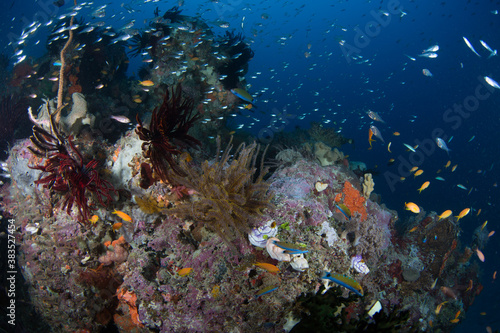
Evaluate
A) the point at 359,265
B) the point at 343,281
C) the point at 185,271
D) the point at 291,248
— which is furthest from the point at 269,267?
the point at 359,265

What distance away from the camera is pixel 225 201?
3.09 metres

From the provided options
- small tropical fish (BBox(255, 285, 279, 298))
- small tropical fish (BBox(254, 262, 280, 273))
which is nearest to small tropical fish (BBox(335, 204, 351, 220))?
small tropical fish (BBox(254, 262, 280, 273))

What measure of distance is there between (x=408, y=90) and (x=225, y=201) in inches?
4268

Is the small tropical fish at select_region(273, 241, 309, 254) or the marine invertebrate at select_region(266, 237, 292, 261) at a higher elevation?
the small tropical fish at select_region(273, 241, 309, 254)

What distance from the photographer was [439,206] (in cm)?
3947

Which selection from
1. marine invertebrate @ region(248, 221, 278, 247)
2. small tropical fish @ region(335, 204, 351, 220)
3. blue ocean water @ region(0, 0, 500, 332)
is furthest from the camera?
blue ocean water @ region(0, 0, 500, 332)

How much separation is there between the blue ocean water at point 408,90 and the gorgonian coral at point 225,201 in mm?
9074

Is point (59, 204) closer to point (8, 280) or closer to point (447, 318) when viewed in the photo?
point (8, 280)

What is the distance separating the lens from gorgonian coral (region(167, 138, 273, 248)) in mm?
3082

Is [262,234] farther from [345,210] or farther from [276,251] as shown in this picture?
[345,210]

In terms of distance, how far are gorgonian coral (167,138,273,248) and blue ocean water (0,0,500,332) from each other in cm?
907

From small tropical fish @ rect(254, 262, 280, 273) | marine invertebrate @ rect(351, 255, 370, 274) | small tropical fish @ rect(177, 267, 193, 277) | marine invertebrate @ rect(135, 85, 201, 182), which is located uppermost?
marine invertebrate @ rect(135, 85, 201, 182)

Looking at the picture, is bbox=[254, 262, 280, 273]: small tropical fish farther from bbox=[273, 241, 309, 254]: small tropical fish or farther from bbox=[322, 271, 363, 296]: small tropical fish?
bbox=[322, 271, 363, 296]: small tropical fish

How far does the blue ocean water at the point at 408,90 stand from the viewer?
882 inches
